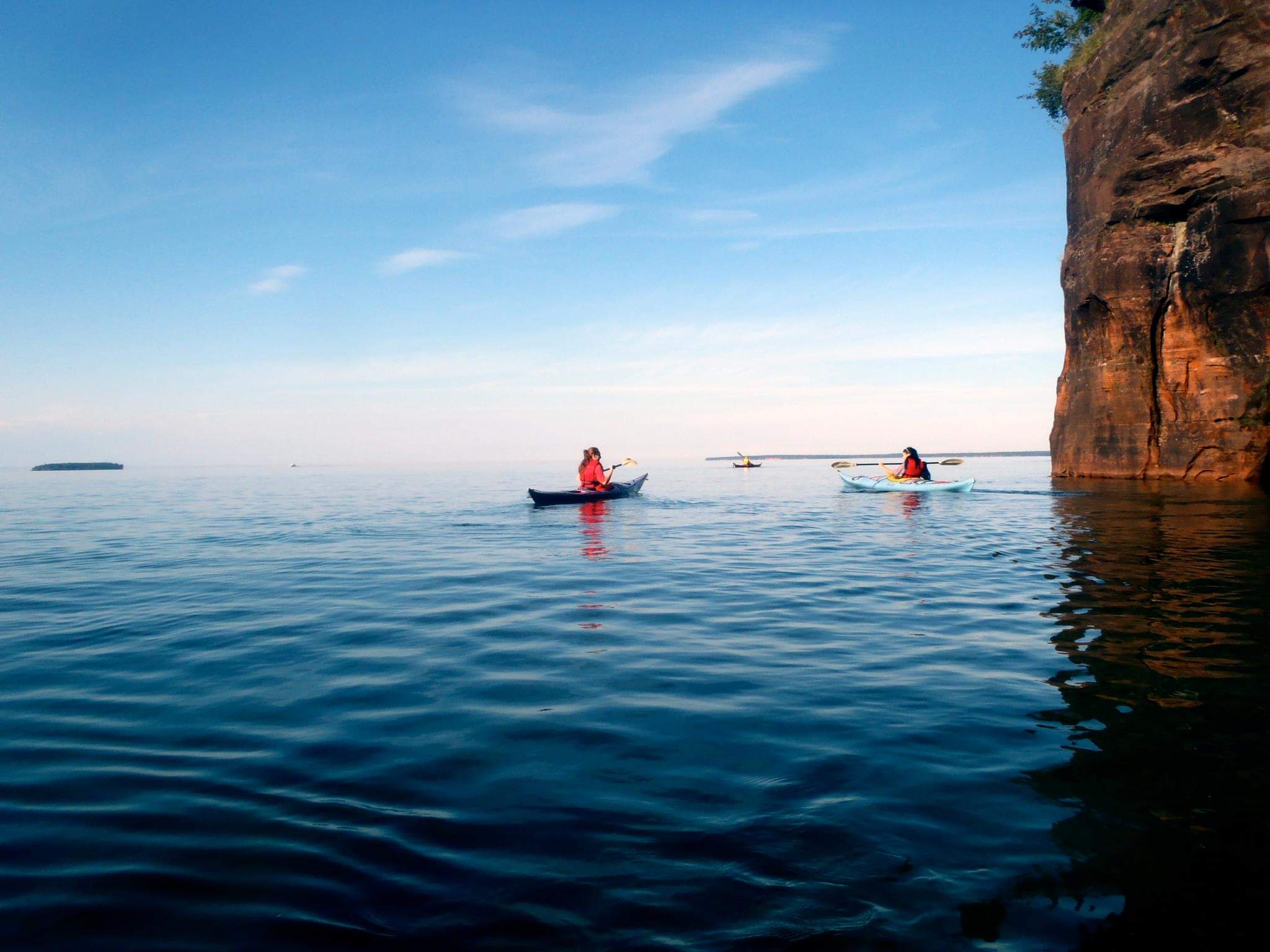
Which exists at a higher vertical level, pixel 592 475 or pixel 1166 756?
pixel 592 475

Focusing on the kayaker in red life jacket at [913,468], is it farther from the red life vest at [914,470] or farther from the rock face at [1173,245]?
the rock face at [1173,245]

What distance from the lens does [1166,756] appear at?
454cm

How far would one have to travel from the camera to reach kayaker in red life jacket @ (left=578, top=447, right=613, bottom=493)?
26.0 m

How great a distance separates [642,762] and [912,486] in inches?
1022

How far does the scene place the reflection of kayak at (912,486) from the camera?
27.7 meters

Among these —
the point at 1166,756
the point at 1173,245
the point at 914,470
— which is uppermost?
the point at 1173,245

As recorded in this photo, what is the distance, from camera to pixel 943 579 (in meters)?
11.2

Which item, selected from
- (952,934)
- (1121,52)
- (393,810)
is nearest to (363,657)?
(393,810)

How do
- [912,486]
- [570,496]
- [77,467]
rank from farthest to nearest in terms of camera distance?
1. [77,467]
2. [912,486]
3. [570,496]

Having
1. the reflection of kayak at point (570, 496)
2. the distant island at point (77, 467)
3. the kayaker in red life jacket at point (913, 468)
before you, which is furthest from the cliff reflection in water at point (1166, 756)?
the distant island at point (77, 467)

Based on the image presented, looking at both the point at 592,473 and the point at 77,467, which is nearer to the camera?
the point at 592,473

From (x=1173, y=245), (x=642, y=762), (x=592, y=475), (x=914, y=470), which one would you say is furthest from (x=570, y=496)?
(x=1173, y=245)

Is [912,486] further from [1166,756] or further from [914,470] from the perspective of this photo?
[1166,756]

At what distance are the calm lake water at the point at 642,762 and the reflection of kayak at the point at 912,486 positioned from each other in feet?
53.1
